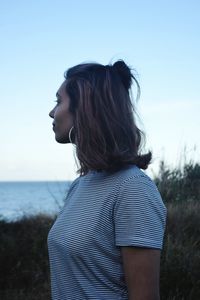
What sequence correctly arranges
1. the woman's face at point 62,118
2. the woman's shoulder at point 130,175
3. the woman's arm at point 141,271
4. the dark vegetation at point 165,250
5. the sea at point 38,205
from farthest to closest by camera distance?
the sea at point 38,205
the dark vegetation at point 165,250
the woman's face at point 62,118
the woman's shoulder at point 130,175
the woman's arm at point 141,271

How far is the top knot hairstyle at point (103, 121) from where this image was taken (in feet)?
7.13

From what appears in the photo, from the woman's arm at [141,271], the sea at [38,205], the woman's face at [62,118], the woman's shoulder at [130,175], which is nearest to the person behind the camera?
the woman's arm at [141,271]

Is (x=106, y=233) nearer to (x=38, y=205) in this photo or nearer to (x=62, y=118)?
(x=62, y=118)

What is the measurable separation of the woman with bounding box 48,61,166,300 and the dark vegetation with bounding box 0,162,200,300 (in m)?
3.03

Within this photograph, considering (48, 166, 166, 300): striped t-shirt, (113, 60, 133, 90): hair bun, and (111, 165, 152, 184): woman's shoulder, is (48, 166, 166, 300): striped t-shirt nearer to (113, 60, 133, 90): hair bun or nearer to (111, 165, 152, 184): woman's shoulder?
(111, 165, 152, 184): woman's shoulder

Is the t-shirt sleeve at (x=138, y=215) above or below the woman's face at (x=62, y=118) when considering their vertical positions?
below

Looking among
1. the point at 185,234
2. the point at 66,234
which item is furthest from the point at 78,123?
Answer: the point at 185,234

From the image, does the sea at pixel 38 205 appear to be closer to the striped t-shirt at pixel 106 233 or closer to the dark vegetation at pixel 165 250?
the dark vegetation at pixel 165 250

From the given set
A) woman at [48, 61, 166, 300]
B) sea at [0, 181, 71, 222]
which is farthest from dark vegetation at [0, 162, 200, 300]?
woman at [48, 61, 166, 300]

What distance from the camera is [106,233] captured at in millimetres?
2070

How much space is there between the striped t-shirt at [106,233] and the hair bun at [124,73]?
43cm

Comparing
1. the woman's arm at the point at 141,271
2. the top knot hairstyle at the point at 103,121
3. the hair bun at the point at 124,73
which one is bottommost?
the woman's arm at the point at 141,271

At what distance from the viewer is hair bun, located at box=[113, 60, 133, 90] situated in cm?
238

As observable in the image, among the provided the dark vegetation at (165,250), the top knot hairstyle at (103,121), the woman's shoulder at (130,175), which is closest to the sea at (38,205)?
the dark vegetation at (165,250)
